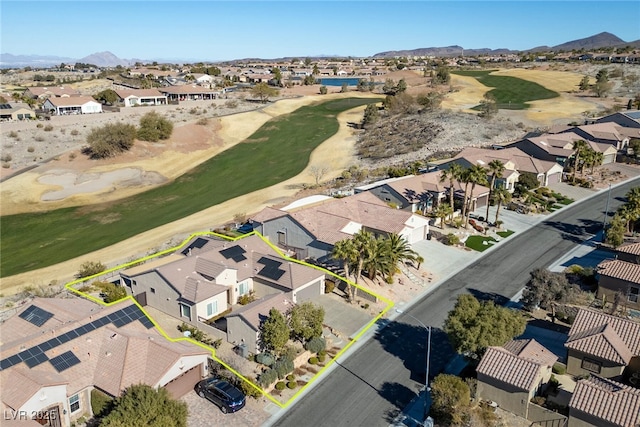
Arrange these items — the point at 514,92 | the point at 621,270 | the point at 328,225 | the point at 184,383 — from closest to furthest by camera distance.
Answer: the point at 184,383
the point at 621,270
the point at 328,225
the point at 514,92

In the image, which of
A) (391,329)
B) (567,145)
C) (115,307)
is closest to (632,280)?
(391,329)

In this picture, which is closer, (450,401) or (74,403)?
(450,401)

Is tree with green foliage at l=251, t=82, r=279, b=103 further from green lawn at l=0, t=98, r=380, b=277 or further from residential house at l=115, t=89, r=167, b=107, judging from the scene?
green lawn at l=0, t=98, r=380, b=277

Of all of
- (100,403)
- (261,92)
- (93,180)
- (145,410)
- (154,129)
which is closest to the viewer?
(145,410)

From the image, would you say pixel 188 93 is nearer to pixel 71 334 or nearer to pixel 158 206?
pixel 158 206


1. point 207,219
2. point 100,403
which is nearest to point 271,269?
Answer: point 100,403

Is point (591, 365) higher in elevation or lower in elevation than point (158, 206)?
higher

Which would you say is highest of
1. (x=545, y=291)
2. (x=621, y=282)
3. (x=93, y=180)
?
(x=621, y=282)

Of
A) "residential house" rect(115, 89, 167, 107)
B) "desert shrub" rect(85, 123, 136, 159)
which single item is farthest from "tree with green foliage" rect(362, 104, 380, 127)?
"residential house" rect(115, 89, 167, 107)
